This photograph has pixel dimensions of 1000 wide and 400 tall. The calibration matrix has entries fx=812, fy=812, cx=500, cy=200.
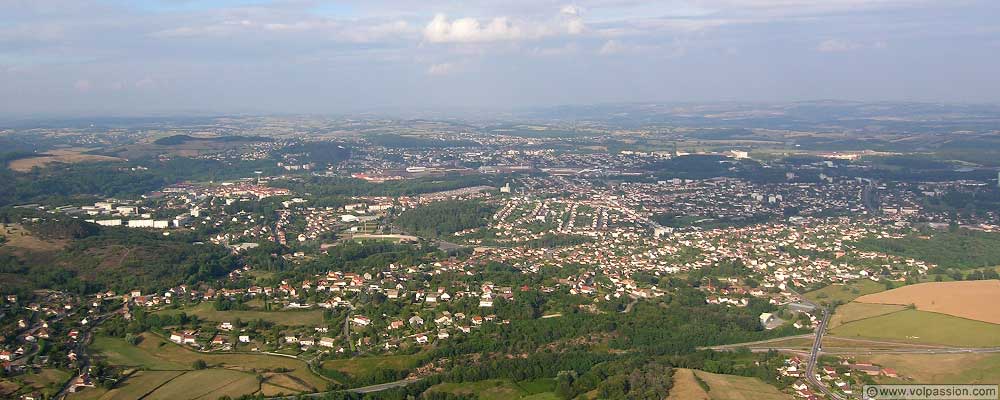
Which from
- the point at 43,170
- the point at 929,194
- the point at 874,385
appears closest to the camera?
the point at 874,385

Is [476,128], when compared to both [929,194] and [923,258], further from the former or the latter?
[923,258]

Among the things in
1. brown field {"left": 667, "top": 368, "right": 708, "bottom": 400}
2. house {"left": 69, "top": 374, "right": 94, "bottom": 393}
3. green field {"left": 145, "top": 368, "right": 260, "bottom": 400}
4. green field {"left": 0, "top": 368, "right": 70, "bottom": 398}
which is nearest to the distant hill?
green field {"left": 0, "top": 368, "right": 70, "bottom": 398}

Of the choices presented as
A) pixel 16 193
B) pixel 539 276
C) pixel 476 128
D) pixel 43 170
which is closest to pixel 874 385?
pixel 539 276

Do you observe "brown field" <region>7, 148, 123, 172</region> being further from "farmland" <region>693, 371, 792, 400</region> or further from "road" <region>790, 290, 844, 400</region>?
"farmland" <region>693, 371, 792, 400</region>

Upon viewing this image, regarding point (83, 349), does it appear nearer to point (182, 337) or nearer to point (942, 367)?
point (182, 337)

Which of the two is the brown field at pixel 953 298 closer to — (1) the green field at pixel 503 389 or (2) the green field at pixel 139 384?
(1) the green field at pixel 503 389

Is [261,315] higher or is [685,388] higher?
[685,388]

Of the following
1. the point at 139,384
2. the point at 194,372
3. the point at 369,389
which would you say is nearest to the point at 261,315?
the point at 194,372
